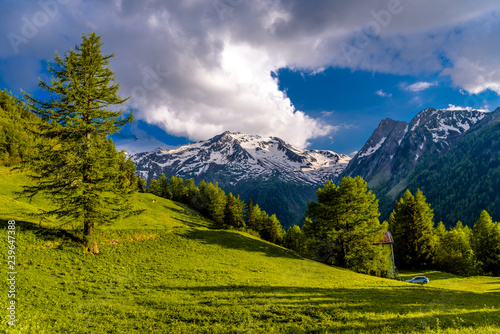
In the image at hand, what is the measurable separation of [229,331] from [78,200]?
59.7 ft

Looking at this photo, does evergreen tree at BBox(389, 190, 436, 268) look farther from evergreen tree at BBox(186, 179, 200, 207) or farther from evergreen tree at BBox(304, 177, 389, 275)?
evergreen tree at BBox(186, 179, 200, 207)

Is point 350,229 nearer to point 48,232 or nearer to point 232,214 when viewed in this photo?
point 48,232

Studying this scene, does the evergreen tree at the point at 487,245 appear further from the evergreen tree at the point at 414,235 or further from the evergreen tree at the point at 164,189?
the evergreen tree at the point at 164,189

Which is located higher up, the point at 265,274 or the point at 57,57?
the point at 57,57

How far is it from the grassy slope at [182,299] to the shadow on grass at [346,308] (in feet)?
0.19

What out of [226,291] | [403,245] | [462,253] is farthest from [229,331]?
[462,253]

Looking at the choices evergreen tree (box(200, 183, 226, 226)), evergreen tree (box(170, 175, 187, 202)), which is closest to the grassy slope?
evergreen tree (box(200, 183, 226, 226))

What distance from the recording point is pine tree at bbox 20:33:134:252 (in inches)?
792

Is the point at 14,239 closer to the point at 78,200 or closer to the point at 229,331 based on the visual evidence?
the point at 78,200

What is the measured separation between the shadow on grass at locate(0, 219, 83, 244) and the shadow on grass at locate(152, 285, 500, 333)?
11.4 m

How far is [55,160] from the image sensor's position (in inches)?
789

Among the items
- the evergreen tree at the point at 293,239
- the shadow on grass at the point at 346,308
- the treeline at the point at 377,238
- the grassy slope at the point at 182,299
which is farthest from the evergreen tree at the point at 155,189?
the shadow on grass at the point at 346,308

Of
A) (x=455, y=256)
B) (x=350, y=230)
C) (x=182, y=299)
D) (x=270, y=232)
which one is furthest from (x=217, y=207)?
(x=182, y=299)

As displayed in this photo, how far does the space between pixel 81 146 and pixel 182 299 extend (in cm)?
1632
